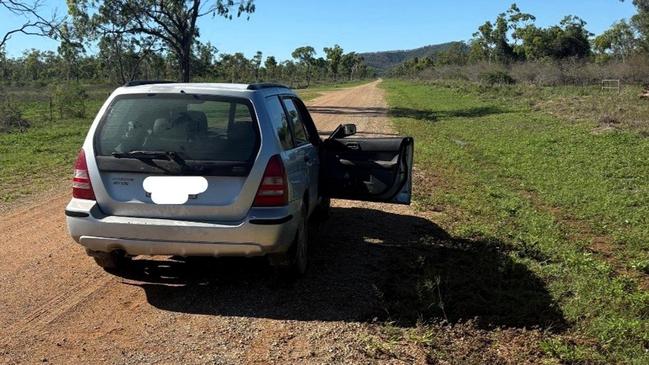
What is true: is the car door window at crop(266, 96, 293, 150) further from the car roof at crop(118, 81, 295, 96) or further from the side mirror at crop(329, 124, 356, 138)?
the side mirror at crop(329, 124, 356, 138)

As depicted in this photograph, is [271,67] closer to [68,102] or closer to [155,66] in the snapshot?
[155,66]

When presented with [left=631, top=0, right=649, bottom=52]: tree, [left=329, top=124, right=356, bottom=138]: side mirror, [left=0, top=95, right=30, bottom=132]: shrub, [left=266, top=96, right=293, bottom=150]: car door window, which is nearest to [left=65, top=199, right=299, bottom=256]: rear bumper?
[left=266, top=96, right=293, bottom=150]: car door window

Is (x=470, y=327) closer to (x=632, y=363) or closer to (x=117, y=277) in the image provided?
(x=632, y=363)

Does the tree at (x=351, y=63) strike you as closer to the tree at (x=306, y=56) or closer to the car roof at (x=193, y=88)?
the tree at (x=306, y=56)

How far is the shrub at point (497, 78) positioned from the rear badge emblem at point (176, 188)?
50.5 metres

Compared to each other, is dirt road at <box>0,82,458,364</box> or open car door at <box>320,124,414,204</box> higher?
open car door at <box>320,124,414,204</box>

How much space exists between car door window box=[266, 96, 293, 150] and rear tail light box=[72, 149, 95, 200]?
1.44 metres

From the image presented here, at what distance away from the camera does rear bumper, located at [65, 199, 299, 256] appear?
4.04 m

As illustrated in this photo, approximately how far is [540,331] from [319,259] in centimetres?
218

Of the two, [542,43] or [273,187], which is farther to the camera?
[542,43]

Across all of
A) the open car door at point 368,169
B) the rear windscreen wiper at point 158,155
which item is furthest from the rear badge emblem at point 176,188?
the open car door at point 368,169

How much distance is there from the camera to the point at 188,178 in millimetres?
4082

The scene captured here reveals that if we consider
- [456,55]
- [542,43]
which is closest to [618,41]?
[542,43]

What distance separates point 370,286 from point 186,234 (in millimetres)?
1589
